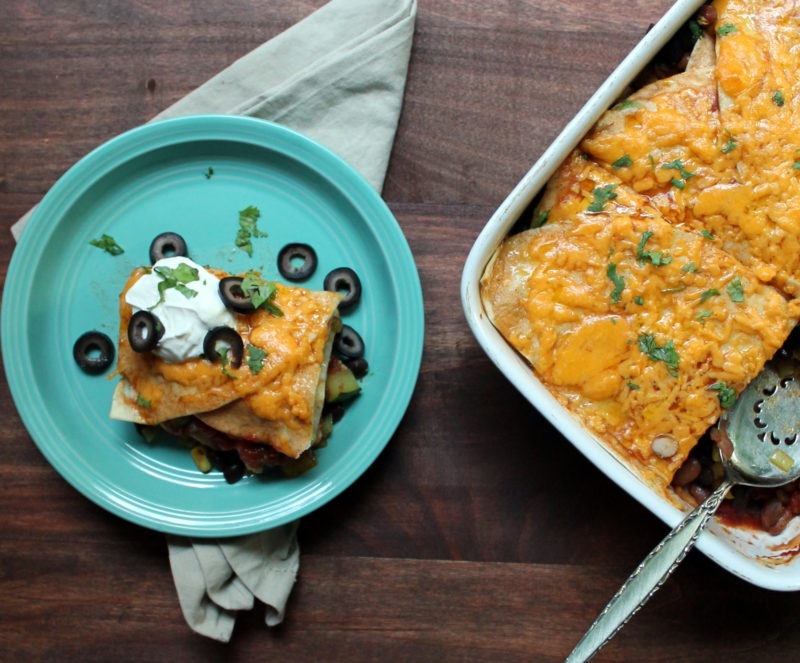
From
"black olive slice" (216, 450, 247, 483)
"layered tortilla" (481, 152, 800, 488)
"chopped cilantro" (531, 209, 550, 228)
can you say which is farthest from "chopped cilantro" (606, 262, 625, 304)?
"black olive slice" (216, 450, 247, 483)

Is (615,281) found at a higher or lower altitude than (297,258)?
higher

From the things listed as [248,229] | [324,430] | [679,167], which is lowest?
[324,430]

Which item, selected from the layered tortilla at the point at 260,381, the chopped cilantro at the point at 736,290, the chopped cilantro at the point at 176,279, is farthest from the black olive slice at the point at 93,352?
the chopped cilantro at the point at 736,290

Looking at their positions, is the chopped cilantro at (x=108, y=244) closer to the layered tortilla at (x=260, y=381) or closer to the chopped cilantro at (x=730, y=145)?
the layered tortilla at (x=260, y=381)

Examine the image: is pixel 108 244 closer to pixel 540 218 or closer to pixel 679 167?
pixel 540 218

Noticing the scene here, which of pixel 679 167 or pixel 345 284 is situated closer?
pixel 679 167

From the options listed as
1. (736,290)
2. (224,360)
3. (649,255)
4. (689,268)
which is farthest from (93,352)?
(736,290)

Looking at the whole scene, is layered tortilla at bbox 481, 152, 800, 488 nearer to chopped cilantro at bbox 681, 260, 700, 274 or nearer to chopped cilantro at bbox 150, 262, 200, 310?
chopped cilantro at bbox 681, 260, 700, 274
